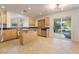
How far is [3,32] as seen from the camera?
21.2 feet

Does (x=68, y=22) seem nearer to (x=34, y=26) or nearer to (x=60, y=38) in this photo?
(x=60, y=38)

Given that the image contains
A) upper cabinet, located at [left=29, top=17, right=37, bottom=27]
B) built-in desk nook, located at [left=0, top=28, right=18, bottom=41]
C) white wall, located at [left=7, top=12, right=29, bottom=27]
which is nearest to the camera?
built-in desk nook, located at [left=0, top=28, right=18, bottom=41]

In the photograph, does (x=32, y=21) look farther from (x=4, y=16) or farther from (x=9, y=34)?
(x=9, y=34)

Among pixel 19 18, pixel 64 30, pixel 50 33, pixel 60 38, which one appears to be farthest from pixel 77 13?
pixel 19 18

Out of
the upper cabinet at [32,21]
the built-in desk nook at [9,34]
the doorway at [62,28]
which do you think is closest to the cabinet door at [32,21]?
the upper cabinet at [32,21]

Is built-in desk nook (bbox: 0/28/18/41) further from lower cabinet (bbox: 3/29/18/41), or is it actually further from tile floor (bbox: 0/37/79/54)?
tile floor (bbox: 0/37/79/54)

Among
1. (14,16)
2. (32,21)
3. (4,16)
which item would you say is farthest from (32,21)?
(4,16)

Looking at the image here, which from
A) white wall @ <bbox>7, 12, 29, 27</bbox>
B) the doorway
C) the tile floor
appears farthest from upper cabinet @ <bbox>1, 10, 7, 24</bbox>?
the doorway

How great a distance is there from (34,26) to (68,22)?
3.20 metres

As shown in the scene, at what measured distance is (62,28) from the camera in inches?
306

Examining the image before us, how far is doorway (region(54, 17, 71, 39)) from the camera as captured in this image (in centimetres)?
741

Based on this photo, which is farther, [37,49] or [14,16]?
[14,16]

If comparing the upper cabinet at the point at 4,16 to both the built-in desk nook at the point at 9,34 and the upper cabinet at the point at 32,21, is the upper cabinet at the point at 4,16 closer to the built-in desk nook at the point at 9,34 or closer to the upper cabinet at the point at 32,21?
the built-in desk nook at the point at 9,34

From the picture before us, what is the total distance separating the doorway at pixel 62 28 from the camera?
24.3 ft
